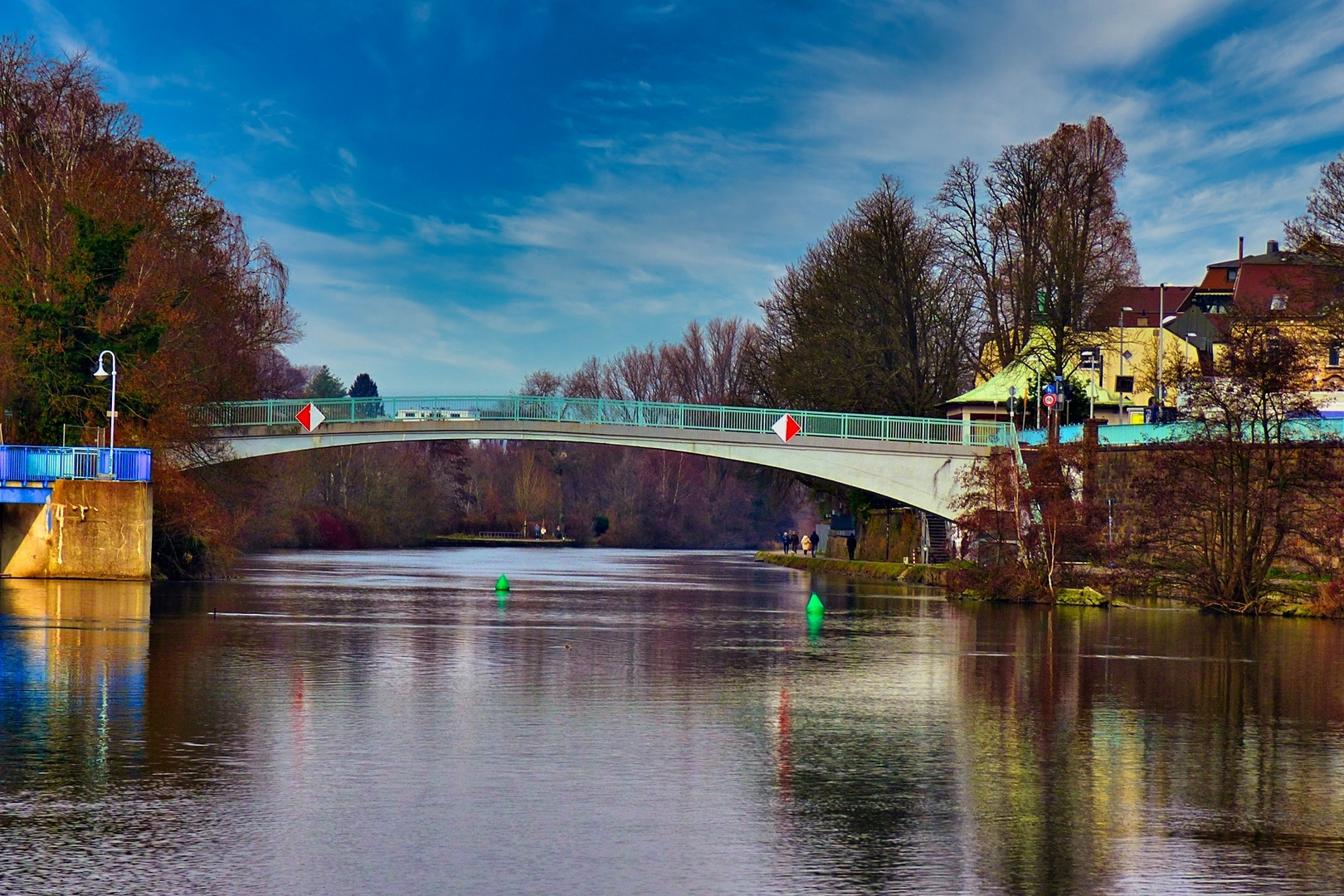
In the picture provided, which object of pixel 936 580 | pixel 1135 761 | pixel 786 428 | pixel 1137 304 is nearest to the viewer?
pixel 1135 761

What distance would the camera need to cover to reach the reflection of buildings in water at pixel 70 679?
12.7m

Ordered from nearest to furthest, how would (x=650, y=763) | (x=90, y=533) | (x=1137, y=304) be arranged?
1. (x=650, y=763)
2. (x=90, y=533)
3. (x=1137, y=304)

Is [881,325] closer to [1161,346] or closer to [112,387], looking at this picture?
[1161,346]

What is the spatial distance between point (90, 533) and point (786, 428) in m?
25.0

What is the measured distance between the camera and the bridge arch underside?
57.3 meters

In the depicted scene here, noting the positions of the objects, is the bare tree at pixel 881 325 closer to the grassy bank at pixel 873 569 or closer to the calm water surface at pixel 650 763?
the grassy bank at pixel 873 569

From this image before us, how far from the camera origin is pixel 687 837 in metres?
9.58

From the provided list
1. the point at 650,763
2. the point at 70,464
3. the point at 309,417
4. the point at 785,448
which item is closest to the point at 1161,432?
the point at 785,448

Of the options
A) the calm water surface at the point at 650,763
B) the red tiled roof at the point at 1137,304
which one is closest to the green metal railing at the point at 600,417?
the red tiled roof at the point at 1137,304

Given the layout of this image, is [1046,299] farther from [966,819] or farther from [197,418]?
[966,819]

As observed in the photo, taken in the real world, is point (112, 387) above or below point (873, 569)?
above

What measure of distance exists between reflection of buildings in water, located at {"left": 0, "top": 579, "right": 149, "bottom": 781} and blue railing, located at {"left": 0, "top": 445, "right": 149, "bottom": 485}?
10.0 metres

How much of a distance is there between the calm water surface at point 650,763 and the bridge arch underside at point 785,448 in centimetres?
3062

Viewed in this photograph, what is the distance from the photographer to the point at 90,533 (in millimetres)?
41594
